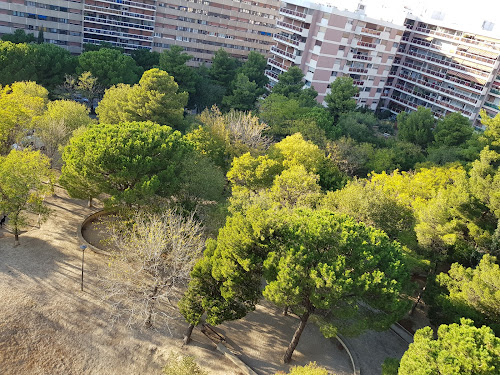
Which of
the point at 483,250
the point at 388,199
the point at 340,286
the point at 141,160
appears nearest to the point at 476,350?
the point at 340,286

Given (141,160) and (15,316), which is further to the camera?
(141,160)

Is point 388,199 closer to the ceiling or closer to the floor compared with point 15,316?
closer to the ceiling

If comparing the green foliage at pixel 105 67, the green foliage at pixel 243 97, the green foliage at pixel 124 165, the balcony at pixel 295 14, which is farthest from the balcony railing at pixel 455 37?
the green foliage at pixel 124 165

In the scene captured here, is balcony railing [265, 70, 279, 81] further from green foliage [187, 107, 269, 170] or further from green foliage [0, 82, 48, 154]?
green foliage [0, 82, 48, 154]

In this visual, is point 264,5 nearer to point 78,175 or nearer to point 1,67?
point 1,67

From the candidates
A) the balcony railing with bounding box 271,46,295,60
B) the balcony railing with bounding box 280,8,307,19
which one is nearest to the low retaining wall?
the balcony railing with bounding box 271,46,295,60

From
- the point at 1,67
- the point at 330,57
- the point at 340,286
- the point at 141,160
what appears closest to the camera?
the point at 340,286

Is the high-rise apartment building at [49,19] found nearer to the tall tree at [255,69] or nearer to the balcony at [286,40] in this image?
the tall tree at [255,69]
